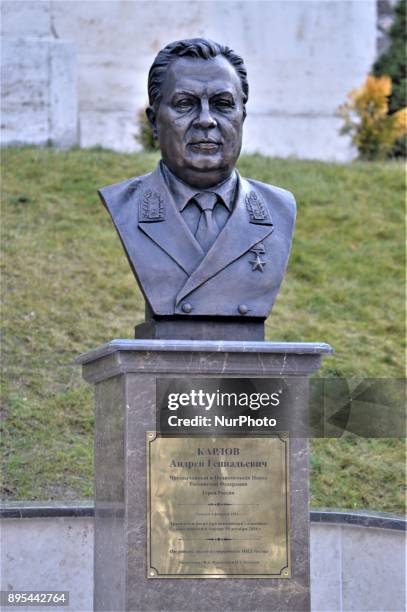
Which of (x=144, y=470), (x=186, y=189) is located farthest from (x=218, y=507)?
(x=186, y=189)

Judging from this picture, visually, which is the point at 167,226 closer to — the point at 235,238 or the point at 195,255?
the point at 195,255

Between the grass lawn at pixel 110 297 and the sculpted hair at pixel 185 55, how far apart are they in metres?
3.13

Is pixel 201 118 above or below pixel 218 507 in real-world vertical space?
above

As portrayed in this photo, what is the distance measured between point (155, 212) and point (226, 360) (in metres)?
0.77

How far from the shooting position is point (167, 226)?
207 inches

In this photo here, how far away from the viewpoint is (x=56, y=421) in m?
8.32

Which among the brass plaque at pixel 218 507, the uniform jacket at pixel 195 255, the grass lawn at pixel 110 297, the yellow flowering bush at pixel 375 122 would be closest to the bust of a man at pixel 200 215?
the uniform jacket at pixel 195 255

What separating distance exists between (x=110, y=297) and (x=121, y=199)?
4.66m

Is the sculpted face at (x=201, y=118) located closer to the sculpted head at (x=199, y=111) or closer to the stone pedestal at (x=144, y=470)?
the sculpted head at (x=199, y=111)

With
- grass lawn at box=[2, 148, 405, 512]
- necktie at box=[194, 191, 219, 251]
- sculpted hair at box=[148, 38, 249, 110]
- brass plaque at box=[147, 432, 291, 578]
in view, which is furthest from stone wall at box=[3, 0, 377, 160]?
brass plaque at box=[147, 432, 291, 578]

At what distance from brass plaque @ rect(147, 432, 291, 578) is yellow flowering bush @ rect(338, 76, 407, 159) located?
10659mm

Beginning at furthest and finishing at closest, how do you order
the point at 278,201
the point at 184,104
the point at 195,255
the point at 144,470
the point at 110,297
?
the point at 110,297 → the point at 278,201 → the point at 184,104 → the point at 195,255 → the point at 144,470

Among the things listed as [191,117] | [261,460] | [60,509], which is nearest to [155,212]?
[191,117]

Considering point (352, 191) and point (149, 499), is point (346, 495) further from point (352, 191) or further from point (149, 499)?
point (352, 191)
